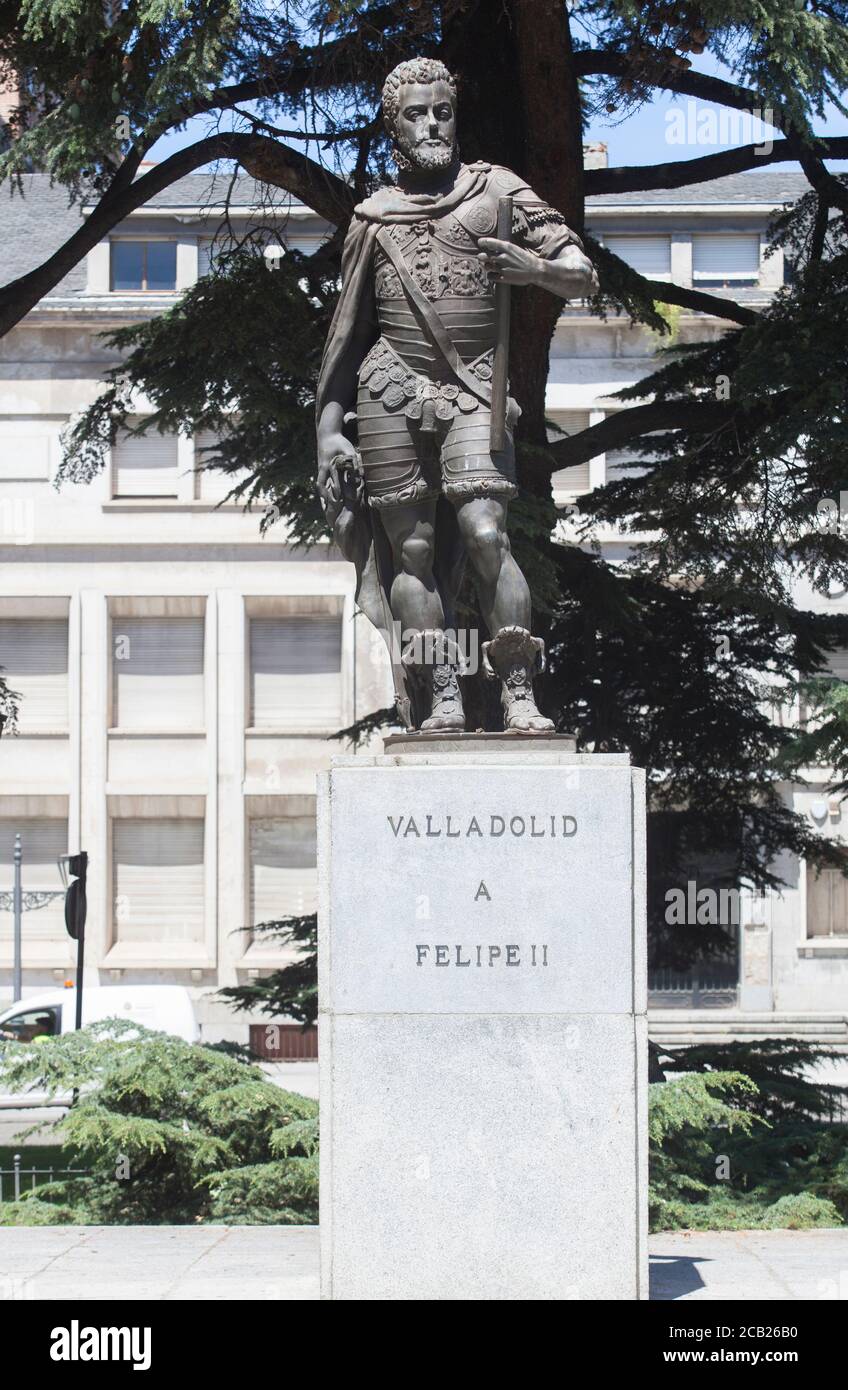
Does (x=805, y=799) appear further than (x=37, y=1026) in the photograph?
Yes

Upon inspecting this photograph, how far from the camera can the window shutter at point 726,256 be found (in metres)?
32.8

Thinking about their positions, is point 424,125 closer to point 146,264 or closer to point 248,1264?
point 248,1264

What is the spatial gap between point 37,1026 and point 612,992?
704 inches

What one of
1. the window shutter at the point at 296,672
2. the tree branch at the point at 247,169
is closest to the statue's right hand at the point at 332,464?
the tree branch at the point at 247,169

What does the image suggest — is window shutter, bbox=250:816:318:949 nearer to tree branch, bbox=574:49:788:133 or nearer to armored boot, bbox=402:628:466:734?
tree branch, bbox=574:49:788:133

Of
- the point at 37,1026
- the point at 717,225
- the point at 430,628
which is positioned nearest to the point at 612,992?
the point at 430,628

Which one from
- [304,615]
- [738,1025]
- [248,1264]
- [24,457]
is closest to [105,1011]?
[304,615]

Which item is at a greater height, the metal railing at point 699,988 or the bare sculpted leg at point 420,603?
the bare sculpted leg at point 420,603

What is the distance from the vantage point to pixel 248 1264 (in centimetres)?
767

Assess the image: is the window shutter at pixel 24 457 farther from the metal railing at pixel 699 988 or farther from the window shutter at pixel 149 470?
the metal railing at pixel 699 988

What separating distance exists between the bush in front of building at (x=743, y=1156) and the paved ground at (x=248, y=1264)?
3.83 ft

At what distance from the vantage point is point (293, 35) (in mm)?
12695
